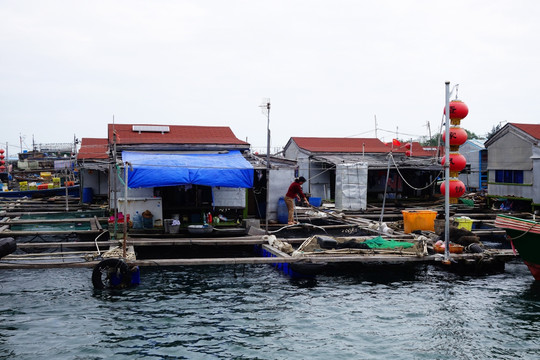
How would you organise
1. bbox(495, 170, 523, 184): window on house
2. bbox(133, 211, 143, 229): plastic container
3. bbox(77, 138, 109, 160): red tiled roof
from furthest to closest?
bbox(77, 138, 109, 160): red tiled roof, bbox(495, 170, 523, 184): window on house, bbox(133, 211, 143, 229): plastic container

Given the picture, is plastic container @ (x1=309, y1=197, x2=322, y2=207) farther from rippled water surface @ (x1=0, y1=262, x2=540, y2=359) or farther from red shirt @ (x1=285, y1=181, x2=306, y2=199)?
rippled water surface @ (x1=0, y1=262, x2=540, y2=359)

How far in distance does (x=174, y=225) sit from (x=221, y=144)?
490 cm

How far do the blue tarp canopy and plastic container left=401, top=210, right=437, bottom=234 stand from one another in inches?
257

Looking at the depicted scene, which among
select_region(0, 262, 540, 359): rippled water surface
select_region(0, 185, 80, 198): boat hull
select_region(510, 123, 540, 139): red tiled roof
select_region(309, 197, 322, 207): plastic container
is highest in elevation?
select_region(510, 123, 540, 139): red tiled roof

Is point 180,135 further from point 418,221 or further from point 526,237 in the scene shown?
point 526,237

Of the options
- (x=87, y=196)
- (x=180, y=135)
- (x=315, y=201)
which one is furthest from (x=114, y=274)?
(x=87, y=196)

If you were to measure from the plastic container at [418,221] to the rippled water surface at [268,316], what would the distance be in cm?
362

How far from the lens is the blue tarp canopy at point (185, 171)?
16625 millimetres

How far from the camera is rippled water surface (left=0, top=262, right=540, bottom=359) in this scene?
10.0 m

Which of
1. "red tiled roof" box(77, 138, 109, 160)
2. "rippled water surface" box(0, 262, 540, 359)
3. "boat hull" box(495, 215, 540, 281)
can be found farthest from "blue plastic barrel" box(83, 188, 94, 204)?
"boat hull" box(495, 215, 540, 281)

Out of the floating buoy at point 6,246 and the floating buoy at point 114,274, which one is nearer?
the floating buoy at point 6,246

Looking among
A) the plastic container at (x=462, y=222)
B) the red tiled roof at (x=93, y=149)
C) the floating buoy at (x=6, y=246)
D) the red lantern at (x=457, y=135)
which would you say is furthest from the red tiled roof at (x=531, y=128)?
the floating buoy at (x=6, y=246)

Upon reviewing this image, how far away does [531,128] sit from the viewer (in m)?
27.0

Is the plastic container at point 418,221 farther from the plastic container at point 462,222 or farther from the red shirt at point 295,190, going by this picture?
the red shirt at point 295,190
